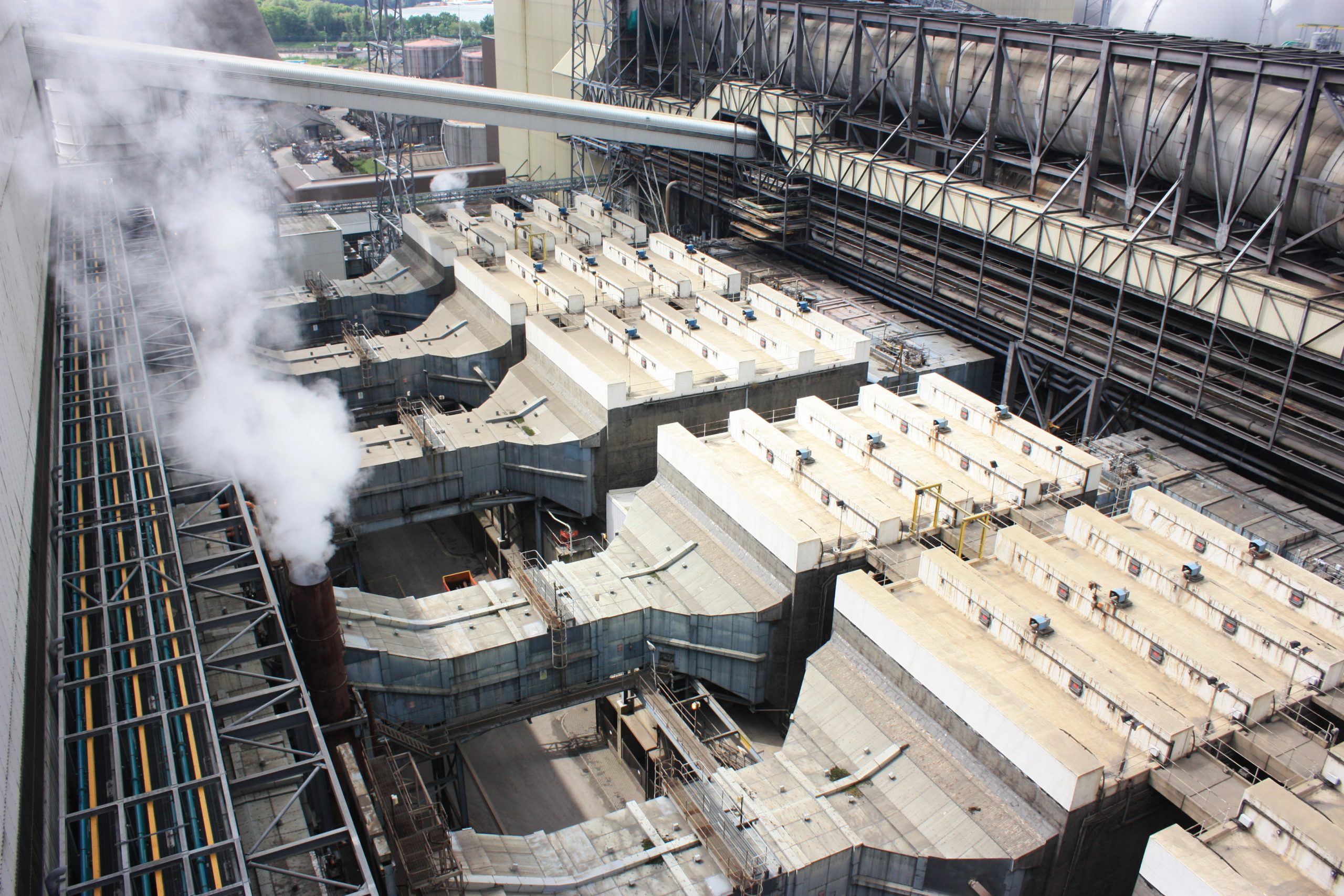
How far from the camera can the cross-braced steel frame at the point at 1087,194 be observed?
95.6 ft

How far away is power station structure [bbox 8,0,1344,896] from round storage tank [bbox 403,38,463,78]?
76329 millimetres

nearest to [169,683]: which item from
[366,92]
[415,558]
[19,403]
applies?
[19,403]

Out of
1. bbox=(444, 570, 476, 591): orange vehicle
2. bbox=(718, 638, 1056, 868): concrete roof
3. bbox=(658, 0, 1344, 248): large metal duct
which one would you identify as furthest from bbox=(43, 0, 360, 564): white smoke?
bbox=(658, 0, 1344, 248): large metal duct

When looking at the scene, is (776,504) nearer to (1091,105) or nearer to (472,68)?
(1091,105)

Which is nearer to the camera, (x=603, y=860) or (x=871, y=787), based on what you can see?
(x=603, y=860)

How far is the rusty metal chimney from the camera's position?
18.7 m

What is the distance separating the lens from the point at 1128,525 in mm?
25750

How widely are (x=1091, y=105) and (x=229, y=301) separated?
34.3 meters

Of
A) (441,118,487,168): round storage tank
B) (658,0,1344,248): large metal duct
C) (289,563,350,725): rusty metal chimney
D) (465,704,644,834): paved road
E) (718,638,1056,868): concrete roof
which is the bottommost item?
(465,704,644,834): paved road

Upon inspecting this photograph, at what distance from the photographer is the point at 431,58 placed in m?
122

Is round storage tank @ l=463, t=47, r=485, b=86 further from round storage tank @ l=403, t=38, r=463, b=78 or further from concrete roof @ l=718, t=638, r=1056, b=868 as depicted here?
concrete roof @ l=718, t=638, r=1056, b=868

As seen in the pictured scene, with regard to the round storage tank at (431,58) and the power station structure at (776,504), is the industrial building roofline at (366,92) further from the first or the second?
the round storage tank at (431,58)

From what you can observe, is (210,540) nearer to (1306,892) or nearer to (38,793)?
(38,793)

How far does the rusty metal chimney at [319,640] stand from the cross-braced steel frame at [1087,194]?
25260 mm
